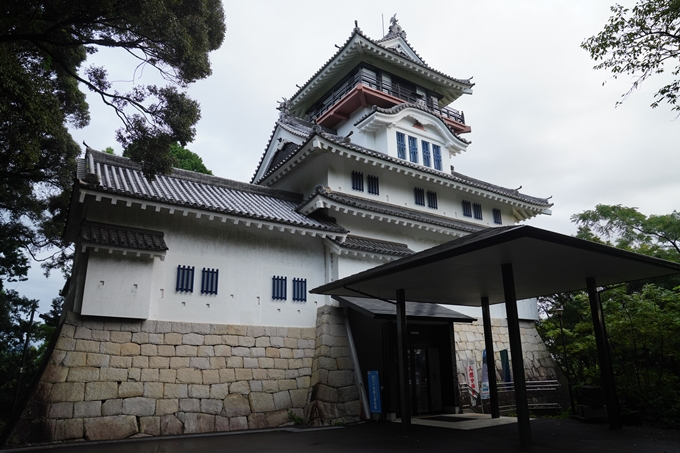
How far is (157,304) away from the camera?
40.7 feet

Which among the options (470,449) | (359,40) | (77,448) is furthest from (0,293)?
(470,449)

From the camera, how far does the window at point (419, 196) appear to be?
20142 millimetres

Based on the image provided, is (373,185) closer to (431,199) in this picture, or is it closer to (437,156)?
(431,199)

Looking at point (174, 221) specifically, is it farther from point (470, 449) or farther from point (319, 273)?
point (470, 449)

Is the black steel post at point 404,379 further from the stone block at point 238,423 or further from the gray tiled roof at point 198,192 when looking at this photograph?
the gray tiled roof at point 198,192

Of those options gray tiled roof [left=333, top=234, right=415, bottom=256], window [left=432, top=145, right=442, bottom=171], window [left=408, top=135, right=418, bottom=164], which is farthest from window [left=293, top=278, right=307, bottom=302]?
window [left=432, top=145, right=442, bottom=171]

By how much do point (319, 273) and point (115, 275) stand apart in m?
6.72

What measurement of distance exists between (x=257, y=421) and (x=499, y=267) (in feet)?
27.2

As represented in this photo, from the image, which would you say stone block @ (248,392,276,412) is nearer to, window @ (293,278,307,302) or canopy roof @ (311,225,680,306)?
window @ (293,278,307,302)

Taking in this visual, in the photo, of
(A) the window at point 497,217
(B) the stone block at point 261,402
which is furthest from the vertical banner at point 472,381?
(A) the window at point 497,217

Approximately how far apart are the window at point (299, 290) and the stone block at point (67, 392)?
6.66 m

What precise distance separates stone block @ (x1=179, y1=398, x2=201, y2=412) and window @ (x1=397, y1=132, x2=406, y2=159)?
14151 millimetres

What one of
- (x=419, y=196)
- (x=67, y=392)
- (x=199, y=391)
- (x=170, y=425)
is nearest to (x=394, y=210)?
(x=419, y=196)

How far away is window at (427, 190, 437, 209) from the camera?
20469 millimetres
